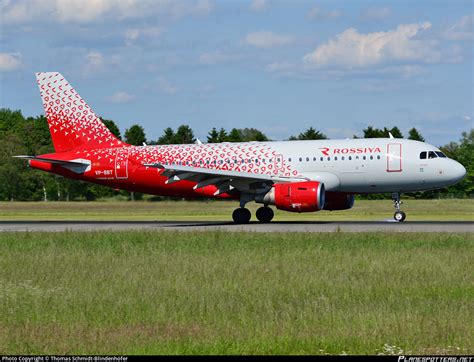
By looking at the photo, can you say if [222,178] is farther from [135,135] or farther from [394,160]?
[135,135]

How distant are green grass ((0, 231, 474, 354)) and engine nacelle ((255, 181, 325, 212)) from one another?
8.70 meters

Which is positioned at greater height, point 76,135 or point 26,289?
point 76,135

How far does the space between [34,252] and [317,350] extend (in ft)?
49.8

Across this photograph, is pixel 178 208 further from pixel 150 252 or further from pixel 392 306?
pixel 392 306

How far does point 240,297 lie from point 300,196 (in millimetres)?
20062

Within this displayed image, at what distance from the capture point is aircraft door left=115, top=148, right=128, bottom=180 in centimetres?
4222

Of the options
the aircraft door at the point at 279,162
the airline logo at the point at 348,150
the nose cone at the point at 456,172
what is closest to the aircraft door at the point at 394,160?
the airline logo at the point at 348,150

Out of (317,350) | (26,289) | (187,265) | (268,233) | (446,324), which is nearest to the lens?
(317,350)

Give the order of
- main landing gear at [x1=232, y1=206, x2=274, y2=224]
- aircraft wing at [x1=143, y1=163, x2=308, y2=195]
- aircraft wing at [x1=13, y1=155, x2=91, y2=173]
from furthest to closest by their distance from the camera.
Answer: aircraft wing at [x1=13, y1=155, x2=91, y2=173] → main landing gear at [x1=232, y1=206, x2=274, y2=224] → aircraft wing at [x1=143, y1=163, x2=308, y2=195]

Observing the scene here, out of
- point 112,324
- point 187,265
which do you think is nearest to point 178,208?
point 187,265

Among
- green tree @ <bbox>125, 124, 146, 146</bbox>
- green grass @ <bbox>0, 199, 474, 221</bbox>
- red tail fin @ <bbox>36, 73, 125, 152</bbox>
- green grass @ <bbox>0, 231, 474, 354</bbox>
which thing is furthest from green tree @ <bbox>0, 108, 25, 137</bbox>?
A: green grass @ <bbox>0, 231, 474, 354</bbox>

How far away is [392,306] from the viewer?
15367 mm

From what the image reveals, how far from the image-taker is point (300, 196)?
36.3 metres

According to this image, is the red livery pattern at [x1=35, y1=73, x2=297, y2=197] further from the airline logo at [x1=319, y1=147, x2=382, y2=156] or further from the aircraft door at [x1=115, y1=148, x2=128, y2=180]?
the airline logo at [x1=319, y1=147, x2=382, y2=156]
